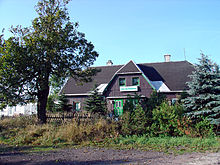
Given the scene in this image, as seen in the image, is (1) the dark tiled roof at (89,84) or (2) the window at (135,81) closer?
(2) the window at (135,81)

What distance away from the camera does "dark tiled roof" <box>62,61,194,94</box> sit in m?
28.0

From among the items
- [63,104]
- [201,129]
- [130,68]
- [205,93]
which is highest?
[130,68]

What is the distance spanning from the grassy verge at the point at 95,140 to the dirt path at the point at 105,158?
36.3 inches

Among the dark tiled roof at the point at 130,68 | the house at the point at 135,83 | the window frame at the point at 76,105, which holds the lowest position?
the window frame at the point at 76,105

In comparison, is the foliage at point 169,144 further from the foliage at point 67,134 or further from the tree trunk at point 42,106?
the tree trunk at point 42,106

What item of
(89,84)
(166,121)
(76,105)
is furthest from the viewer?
(89,84)

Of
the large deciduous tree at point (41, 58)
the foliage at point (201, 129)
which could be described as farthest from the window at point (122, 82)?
the foliage at point (201, 129)

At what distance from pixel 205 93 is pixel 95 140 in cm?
640

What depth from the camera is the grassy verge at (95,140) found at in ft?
28.8

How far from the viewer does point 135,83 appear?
90.7 ft

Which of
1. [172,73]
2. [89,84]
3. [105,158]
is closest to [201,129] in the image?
[105,158]

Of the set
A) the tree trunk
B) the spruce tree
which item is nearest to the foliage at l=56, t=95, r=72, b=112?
the tree trunk

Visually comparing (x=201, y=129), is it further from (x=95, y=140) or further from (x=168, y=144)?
(x=95, y=140)

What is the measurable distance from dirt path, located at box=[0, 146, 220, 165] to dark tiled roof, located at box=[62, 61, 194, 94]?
20.4m
